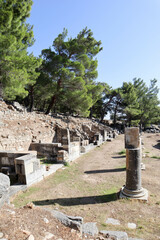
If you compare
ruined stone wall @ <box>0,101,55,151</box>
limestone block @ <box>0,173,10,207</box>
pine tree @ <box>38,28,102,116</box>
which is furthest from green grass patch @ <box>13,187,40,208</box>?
pine tree @ <box>38,28,102,116</box>

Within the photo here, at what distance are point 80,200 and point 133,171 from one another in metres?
2.25

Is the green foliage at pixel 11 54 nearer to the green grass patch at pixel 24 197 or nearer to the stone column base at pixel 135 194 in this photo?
the green grass patch at pixel 24 197

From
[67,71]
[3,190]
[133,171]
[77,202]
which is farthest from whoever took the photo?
[67,71]

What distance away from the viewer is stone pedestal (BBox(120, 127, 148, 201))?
18.8 feet

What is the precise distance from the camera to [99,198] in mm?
5785

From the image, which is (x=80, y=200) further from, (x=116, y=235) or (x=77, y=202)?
(x=116, y=235)

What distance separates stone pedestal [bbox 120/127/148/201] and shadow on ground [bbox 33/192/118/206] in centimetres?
46

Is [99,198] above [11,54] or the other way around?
the other way around

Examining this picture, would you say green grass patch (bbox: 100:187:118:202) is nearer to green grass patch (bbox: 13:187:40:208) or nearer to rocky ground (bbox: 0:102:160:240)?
rocky ground (bbox: 0:102:160:240)

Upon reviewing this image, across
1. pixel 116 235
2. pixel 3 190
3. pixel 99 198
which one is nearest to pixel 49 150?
pixel 99 198

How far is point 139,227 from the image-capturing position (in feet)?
13.5

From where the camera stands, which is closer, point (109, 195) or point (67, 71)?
point (109, 195)

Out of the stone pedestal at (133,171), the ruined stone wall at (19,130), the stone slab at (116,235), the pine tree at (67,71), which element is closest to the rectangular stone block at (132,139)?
the stone pedestal at (133,171)

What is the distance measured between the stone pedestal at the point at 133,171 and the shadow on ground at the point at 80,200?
0.46 m
